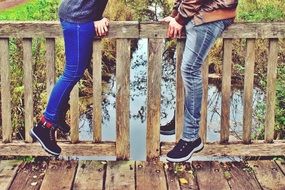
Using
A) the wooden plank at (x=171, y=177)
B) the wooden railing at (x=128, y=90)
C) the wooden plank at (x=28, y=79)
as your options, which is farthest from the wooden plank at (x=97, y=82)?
the wooden plank at (x=171, y=177)

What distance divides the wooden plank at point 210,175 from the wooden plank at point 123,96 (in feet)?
1.82

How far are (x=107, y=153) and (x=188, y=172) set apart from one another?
64cm

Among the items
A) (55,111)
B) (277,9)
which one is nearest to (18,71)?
(55,111)

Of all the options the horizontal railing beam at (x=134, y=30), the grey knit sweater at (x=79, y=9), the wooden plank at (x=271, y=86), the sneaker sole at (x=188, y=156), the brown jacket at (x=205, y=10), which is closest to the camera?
the brown jacket at (x=205, y=10)

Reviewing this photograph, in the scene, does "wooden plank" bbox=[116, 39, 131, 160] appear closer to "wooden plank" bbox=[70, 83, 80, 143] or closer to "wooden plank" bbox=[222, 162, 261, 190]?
"wooden plank" bbox=[70, 83, 80, 143]

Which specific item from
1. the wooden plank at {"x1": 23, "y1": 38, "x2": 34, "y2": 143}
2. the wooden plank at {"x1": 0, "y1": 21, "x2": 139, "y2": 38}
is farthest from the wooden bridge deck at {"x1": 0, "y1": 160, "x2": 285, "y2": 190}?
the wooden plank at {"x1": 0, "y1": 21, "x2": 139, "y2": 38}

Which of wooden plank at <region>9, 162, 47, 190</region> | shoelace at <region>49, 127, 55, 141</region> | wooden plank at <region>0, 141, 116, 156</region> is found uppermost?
shoelace at <region>49, 127, 55, 141</region>

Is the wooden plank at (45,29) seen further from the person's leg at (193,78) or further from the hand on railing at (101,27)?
the person's leg at (193,78)

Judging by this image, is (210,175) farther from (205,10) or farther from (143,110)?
(143,110)

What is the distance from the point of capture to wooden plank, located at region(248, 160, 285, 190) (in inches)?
174

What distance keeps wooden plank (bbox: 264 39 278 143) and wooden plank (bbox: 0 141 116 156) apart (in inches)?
46.4

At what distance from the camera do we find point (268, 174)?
4.62m

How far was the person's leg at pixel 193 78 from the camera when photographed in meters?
4.19

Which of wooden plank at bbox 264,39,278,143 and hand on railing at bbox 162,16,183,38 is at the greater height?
hand on railing at bbox 162,16,183,38
